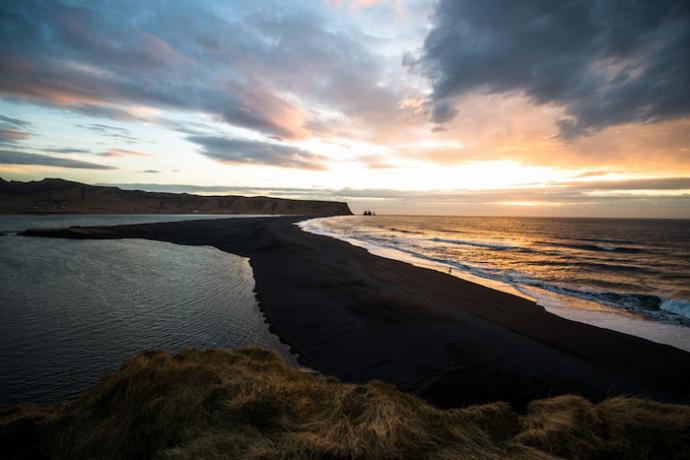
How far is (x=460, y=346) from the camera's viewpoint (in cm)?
896

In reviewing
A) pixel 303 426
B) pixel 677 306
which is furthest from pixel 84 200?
pixel 677 306

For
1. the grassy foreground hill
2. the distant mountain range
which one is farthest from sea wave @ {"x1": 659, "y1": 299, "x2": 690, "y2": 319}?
the distant mountain range

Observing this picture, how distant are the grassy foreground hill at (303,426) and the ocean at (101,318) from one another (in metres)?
2.77

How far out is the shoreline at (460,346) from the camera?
7.18m

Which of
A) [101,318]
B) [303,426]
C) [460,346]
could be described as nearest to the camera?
[303,426]

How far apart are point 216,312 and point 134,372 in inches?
263

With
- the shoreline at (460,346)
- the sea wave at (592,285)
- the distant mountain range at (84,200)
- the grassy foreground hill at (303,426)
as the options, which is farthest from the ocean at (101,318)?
the distant mountain range at (84,200)

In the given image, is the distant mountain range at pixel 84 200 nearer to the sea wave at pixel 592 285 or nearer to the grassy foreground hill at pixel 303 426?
the sea wave at pixel 592 285

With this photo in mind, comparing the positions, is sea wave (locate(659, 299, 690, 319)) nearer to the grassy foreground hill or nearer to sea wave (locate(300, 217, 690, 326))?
sea wave (locate(300, 217, 690, 326))

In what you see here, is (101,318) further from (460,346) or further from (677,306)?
(677,306)

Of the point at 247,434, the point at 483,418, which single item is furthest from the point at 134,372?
the point at 483,418

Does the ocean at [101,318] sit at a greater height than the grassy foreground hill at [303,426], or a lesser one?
lesser

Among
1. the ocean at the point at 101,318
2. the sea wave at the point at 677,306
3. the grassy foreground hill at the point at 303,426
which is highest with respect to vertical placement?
the grassy foreground hill at the point at 303,426

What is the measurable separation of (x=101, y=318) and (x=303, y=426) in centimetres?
1051
